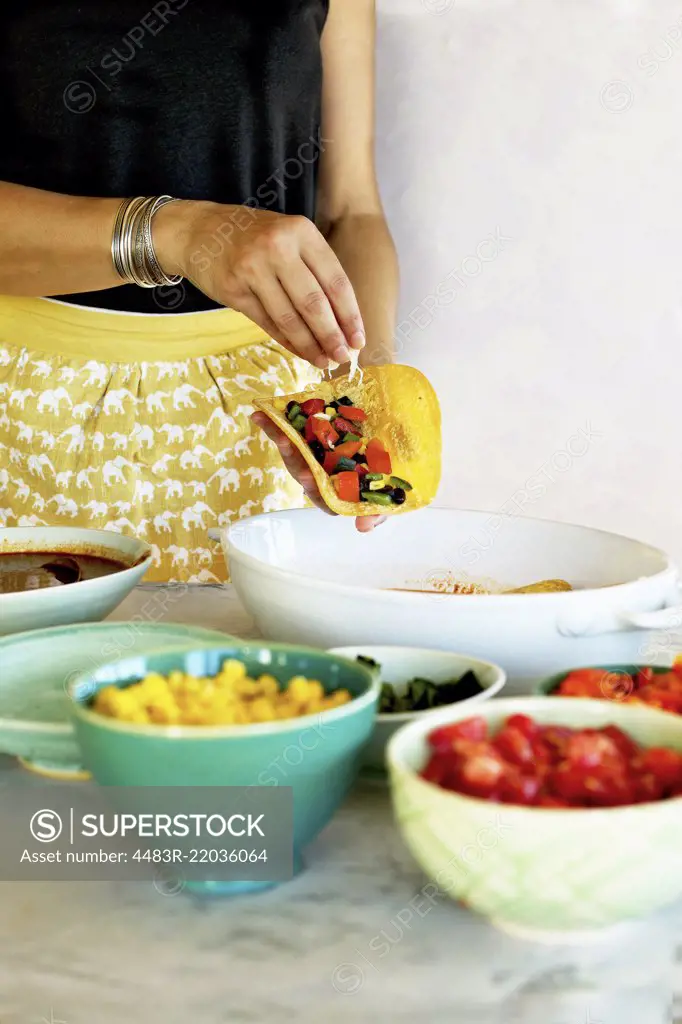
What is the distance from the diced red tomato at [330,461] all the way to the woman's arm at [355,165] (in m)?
0.52

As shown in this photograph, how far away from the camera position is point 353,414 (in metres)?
1.59

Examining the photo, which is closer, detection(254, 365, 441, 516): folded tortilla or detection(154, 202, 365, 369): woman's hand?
detection(154, 202, 365, 369): woman's hand

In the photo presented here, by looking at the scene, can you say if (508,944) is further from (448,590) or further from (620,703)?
(448,590)

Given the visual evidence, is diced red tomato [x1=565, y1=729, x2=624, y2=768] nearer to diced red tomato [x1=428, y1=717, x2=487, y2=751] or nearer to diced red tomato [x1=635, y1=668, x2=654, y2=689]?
diced red tomato [x1=428, y1=717, x2=487, y2=751]

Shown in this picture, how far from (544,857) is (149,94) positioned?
163cm

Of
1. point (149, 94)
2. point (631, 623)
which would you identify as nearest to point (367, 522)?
point (631, 623)

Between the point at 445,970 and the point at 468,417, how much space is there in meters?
2.03

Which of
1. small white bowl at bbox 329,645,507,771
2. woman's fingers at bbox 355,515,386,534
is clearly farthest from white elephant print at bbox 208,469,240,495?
small white bowl at bbox 329,645,507,771

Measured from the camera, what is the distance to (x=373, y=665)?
83 centimetres

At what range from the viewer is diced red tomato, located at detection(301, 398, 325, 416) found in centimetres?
152

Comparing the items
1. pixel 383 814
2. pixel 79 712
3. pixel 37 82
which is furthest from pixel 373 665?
pixel 37 82

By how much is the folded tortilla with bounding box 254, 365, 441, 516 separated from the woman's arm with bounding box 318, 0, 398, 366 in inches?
11.9

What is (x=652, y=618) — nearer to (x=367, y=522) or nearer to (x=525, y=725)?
(x=525, y=725)

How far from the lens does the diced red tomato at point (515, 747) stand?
646 mm
